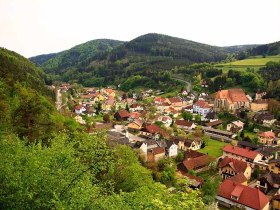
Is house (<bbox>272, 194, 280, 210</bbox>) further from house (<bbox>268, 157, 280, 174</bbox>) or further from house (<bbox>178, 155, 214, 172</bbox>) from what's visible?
house (<bbox>268, 157, 280, 174</bbox>)

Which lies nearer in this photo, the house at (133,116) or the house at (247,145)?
the house at (247,145)

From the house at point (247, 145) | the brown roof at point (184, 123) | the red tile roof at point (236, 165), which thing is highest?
the brown roof at point (184, 123)

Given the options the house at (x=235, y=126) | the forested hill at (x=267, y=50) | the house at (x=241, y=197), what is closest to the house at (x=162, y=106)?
the house at (x=235, y=126)

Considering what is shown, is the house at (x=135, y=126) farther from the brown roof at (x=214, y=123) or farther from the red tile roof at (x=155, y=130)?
the brown roof at (x=214, y=123)

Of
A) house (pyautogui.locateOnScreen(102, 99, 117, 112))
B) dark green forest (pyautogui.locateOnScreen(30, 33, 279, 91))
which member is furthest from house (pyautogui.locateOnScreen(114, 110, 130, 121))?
dark green forest (pyautogui.locateOnScreen(30, 33, 279, 91))

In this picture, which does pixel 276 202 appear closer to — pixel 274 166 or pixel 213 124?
pixel 274 166

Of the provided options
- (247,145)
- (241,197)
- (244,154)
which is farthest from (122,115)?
(241,197)

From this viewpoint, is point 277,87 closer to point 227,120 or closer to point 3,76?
point 227,120
